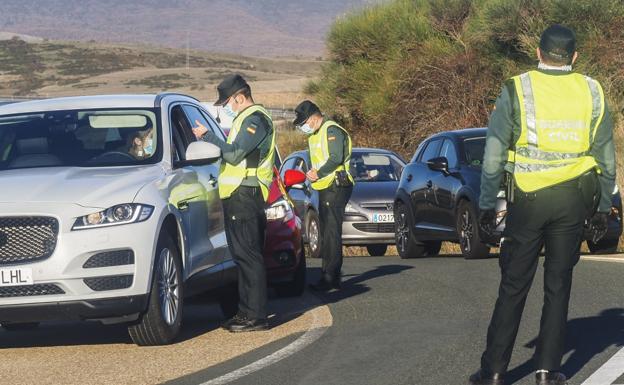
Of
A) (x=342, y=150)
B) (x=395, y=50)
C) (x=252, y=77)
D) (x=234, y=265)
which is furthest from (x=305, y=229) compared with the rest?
(x=252, y=77)

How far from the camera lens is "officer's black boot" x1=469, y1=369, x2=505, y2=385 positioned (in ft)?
28.0

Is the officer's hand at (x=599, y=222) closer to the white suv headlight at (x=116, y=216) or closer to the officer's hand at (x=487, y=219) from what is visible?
the officer's hand at (x=487, y=219)

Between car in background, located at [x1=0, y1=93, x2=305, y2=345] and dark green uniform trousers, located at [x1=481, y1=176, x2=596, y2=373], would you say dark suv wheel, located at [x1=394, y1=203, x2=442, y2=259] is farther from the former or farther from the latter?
dark green uniform trousers, located at [x1=481, y1=176, x2=596, y2=373]

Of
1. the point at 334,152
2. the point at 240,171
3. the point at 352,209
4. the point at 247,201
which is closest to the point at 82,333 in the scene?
the point at 247,201

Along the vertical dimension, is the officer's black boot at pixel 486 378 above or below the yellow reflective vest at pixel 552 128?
below

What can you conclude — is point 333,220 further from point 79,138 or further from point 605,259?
point 79,138

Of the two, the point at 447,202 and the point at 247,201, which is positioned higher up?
the point at 247,201

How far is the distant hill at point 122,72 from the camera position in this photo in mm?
99000

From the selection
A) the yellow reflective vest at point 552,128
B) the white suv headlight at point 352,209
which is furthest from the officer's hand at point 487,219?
the white suv headlight at point 352,209

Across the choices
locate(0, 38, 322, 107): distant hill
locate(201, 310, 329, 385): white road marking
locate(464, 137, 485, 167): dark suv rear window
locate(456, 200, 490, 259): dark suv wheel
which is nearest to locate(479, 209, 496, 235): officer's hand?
locate(201, 310, 329, 385): white road marking

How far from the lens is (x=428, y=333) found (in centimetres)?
1099

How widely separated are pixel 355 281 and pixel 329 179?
1.42 m

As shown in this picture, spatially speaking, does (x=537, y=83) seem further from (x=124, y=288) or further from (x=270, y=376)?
(x=124, y=288)

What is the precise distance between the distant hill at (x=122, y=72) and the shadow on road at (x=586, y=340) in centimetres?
6645
